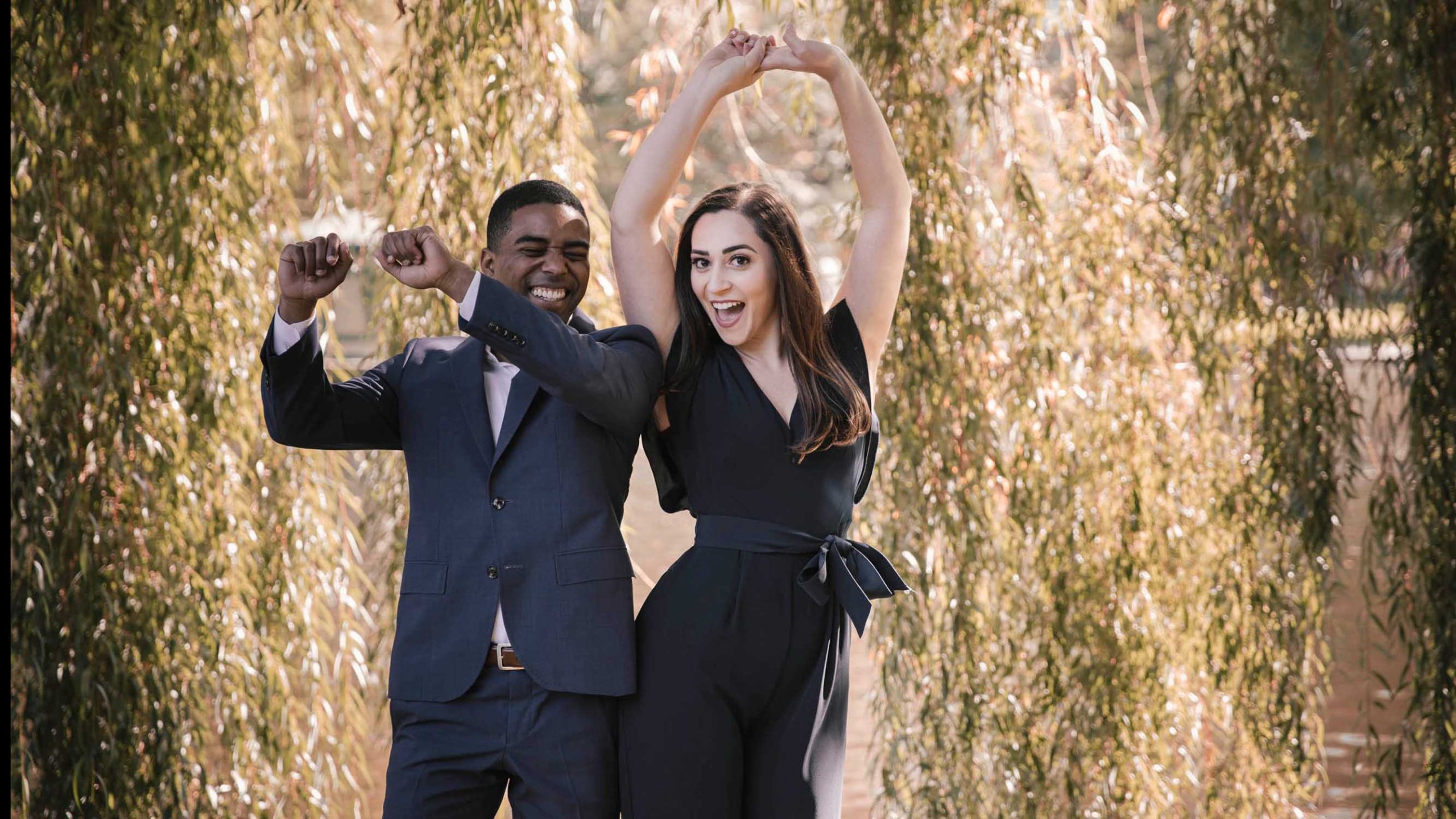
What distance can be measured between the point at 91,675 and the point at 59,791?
0.71ft

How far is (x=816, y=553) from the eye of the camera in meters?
2.01

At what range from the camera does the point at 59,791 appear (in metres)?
2.61

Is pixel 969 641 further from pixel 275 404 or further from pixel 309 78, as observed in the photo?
pixel 309 78

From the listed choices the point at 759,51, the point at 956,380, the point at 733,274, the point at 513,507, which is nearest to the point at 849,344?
the point at 733,274

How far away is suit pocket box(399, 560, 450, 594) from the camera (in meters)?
1.93

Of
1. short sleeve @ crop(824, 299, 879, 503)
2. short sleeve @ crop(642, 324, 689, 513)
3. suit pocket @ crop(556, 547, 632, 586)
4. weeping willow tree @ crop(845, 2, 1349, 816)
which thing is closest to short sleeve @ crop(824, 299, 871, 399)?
short sleeve @ crop(824, 299, 879, 503)

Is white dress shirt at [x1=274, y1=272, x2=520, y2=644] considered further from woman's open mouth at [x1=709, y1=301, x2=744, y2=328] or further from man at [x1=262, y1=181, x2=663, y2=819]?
woman's open mouth at [x1=709, y1=301, x2=744, y2=328]

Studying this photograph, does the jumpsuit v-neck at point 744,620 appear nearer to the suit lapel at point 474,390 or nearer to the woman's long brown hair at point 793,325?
the woman's long brown hair at point 793,325

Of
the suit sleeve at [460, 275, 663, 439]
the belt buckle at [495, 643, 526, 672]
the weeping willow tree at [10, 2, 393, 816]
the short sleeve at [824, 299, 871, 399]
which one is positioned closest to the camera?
the suit sleeve at [460, 275, 663, 439]

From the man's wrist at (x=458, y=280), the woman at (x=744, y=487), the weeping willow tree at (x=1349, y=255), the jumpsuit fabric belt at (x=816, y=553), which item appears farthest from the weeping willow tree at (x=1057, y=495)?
the man's wrist at (x=458, y=280)

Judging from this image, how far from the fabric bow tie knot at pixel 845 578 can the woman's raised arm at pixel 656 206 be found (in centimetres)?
36

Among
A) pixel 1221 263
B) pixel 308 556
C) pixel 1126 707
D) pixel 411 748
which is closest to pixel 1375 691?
pixel 1126 707

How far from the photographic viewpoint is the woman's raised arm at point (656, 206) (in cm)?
204

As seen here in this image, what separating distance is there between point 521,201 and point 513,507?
1.44 ft
